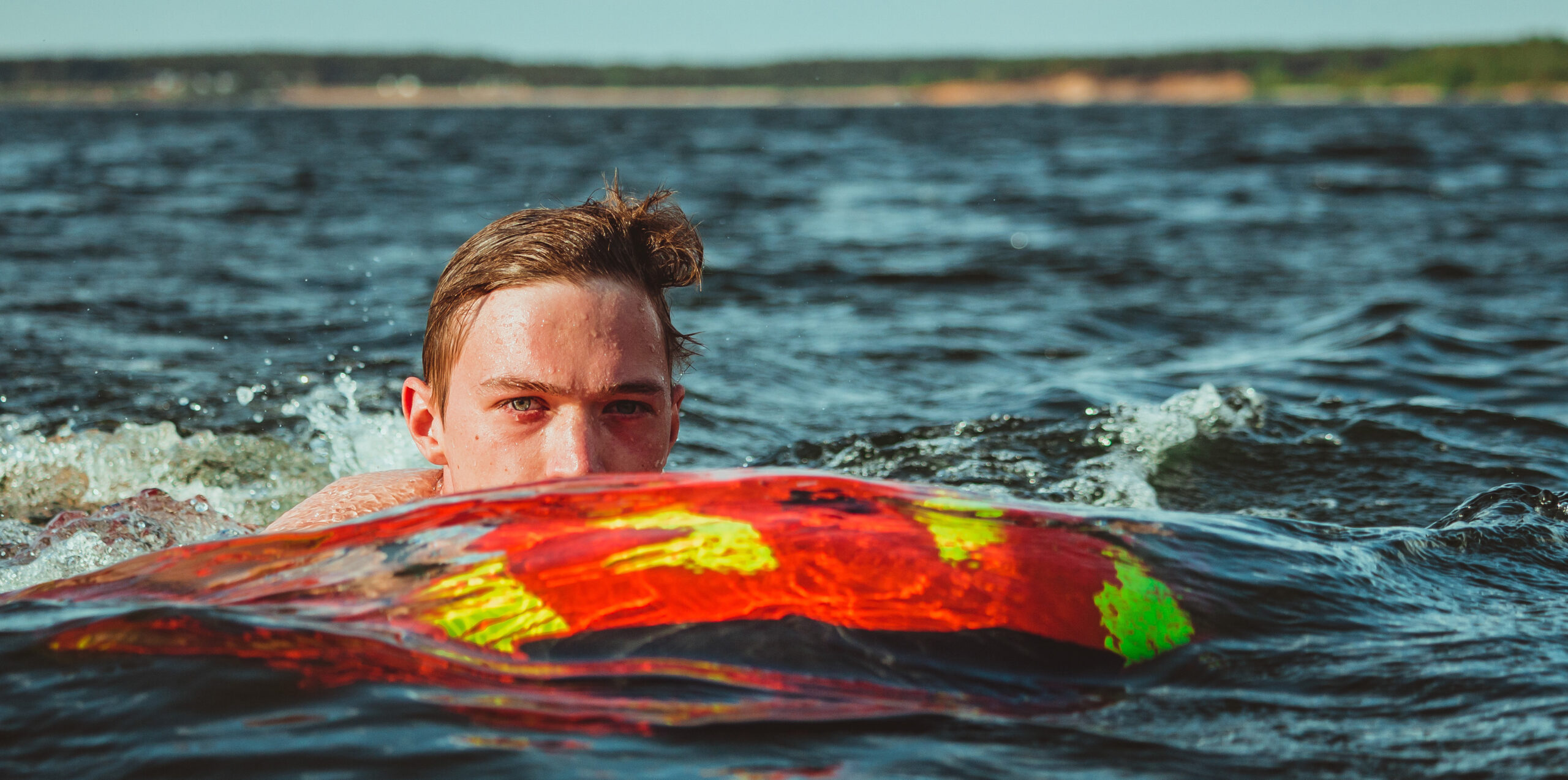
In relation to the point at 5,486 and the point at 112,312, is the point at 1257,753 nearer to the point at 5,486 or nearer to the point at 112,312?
the point at 5,486

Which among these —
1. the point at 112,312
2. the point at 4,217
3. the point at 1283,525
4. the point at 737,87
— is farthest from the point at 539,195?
the point at 737,87

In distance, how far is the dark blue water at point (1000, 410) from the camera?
191cm

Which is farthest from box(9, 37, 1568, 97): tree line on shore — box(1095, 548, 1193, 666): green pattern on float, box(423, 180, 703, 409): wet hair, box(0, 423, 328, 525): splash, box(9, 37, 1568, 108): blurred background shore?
box(1095, 548, 1193, 666): green pattern on float

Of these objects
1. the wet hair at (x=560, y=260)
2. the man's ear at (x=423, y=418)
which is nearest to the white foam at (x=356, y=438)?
the man's ear at (x=423, y=418)

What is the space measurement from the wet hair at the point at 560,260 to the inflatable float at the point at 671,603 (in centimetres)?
67

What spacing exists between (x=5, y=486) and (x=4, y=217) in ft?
33.2

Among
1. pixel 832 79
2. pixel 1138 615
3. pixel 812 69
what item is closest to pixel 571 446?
pixel 1138 615

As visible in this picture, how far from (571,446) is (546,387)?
131mm

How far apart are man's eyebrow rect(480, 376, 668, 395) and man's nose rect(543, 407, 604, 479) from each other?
0.18 ft

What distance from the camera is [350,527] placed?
2.34 metres

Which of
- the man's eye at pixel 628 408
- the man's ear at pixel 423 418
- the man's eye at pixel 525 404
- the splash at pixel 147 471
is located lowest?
the splash at pixel 147 471

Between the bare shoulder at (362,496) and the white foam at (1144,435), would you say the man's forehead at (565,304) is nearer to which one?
the bare shoulder at (362,496)

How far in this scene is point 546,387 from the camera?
9.00ft

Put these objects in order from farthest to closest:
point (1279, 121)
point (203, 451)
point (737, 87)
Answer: point (737, 87)
point (1279, 121)
point (203, 451)
